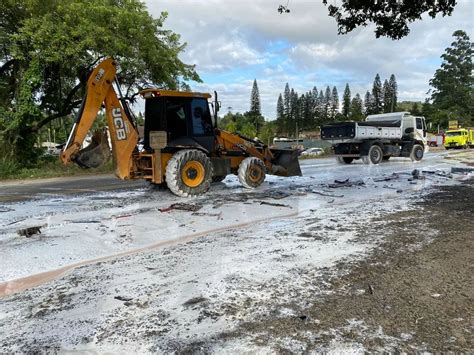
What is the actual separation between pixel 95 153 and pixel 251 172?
12.9 ft

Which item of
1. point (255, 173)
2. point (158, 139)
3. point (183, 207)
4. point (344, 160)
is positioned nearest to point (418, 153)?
point (344, 160)

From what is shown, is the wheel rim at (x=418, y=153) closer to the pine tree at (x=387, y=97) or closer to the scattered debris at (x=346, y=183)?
the scattered debris at (x=346, y=183)

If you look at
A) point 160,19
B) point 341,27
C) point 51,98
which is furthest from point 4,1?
point 341,27

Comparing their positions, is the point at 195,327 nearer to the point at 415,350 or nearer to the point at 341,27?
the point at 415,350

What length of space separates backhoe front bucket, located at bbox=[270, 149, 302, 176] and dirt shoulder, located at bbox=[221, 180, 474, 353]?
587 centimetres

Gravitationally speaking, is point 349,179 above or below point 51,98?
below

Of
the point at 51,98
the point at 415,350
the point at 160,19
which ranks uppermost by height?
the point at 160,19

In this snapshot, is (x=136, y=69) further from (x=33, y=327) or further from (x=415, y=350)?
(x=415, y=350)

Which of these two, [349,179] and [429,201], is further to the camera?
[349,179]

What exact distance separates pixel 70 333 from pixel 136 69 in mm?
14965

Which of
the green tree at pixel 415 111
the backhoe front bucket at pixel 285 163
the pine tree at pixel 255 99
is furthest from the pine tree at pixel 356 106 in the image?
the backhoe front bucket at pixel 285 163

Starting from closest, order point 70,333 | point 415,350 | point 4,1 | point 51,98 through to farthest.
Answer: point 415,350
point 70,333
point 4,1
point 51,98

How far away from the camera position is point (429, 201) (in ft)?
29.6

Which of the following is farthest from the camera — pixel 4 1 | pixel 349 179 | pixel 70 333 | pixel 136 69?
pixel 136 69
